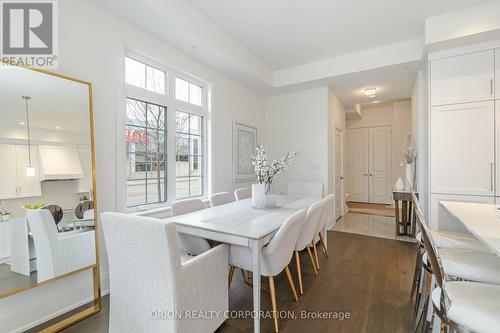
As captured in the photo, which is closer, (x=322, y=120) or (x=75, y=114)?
(x=75, y=114)

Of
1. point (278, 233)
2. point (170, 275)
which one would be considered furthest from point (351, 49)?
point (170, 275)

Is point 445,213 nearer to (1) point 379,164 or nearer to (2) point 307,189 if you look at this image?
(2) point 307,189

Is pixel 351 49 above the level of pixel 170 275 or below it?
above

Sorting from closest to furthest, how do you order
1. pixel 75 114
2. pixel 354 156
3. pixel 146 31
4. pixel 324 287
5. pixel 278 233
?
pixel 278 233 → pixel 75 114 → pixel 324 287 → pixel 146 31 → pixel 354 156

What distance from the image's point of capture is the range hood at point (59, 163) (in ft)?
6.03

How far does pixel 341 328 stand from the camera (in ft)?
5.88

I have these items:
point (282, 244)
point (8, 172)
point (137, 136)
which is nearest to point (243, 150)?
point (137, 136)

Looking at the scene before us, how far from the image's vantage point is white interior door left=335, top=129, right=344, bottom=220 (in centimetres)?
515

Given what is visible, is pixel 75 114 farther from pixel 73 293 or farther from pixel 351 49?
pixel 351 49

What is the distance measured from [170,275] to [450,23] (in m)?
3.87

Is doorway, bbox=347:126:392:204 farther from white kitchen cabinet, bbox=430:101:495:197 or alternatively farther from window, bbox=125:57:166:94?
window, bbox=125:57:166:94

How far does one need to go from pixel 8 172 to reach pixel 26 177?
0.10 metres

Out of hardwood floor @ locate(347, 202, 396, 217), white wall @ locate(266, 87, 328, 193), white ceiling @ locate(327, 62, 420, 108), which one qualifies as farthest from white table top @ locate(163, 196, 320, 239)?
hardwood floor @ locate(347, 202, 396, 217)

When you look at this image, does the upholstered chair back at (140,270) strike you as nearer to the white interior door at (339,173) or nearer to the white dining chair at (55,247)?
the white dining chair at (55,247)
